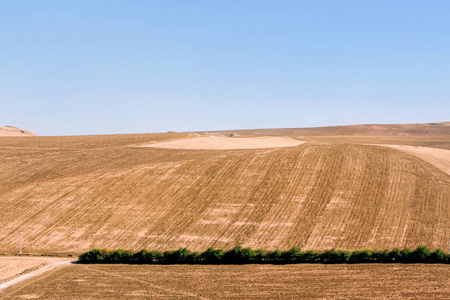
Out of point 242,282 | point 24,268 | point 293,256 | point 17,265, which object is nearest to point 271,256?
Answer: point 293,256

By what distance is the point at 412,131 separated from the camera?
427 feet

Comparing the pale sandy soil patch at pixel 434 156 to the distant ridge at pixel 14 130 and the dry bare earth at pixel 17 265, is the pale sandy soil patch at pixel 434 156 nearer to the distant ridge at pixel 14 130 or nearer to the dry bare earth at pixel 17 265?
the dry bare earth at pixel 17 265

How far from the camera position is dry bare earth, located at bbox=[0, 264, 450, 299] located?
2331 cm

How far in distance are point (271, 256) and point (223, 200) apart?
48.5 ft

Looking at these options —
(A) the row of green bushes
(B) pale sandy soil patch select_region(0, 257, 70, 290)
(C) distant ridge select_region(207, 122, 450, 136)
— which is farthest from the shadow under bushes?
(C) distant ridge select_region(207, 122, 450, 136)

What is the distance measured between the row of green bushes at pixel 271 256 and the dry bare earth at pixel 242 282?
96 centimetres

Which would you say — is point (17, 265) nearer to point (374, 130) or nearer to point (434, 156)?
point (434, 156)

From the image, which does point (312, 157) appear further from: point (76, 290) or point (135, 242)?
point (76, 290)

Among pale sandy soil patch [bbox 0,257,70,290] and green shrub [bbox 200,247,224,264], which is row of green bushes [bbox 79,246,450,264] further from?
pale sandy soil patch [bbox 0,257,70,290]

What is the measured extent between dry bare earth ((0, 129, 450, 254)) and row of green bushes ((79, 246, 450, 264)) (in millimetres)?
4047

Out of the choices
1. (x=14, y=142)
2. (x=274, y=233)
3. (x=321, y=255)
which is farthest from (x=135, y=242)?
(x=14, y=142)

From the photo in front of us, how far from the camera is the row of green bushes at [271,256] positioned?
2942cm

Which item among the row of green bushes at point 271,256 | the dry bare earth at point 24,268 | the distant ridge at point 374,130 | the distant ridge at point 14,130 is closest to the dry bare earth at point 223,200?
the dry bare earth at point 24,268

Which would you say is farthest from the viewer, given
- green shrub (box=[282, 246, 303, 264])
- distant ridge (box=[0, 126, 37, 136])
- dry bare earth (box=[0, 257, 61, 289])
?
distant ridge (box=[0, 126, 37, 136])
